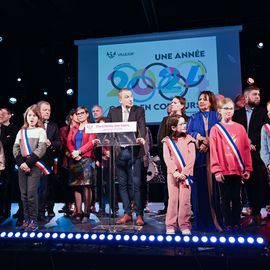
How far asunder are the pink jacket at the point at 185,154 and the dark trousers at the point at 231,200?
0.36m

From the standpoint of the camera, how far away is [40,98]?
24.8ft

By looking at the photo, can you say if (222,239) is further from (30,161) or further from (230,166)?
(30,161)

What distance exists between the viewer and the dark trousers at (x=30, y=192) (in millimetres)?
3201

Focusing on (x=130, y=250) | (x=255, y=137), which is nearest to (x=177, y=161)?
(x=130, y=250)

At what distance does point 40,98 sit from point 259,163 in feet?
19.2

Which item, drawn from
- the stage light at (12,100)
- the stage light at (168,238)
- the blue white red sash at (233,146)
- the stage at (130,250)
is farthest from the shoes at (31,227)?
the stage light at (12,100)

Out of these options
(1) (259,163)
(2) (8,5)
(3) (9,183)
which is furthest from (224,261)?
(2) (8,5)

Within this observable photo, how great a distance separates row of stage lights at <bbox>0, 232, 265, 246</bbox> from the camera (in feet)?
7.04

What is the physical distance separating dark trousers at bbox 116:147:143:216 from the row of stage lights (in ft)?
3.24

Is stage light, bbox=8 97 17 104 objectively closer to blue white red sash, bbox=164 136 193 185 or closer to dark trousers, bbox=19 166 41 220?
dark trousers, bbox=19 166 41 220

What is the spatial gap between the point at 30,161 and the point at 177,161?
164cm

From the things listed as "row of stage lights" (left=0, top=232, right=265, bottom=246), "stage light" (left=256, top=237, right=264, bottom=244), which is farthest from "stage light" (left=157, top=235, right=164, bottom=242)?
"stage light" (left=256, top=237, right=264, bottom=244)

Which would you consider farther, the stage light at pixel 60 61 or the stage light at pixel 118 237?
the stage light at pixel 60 61

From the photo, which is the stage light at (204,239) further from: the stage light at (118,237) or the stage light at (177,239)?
the stage light at (118,237)
